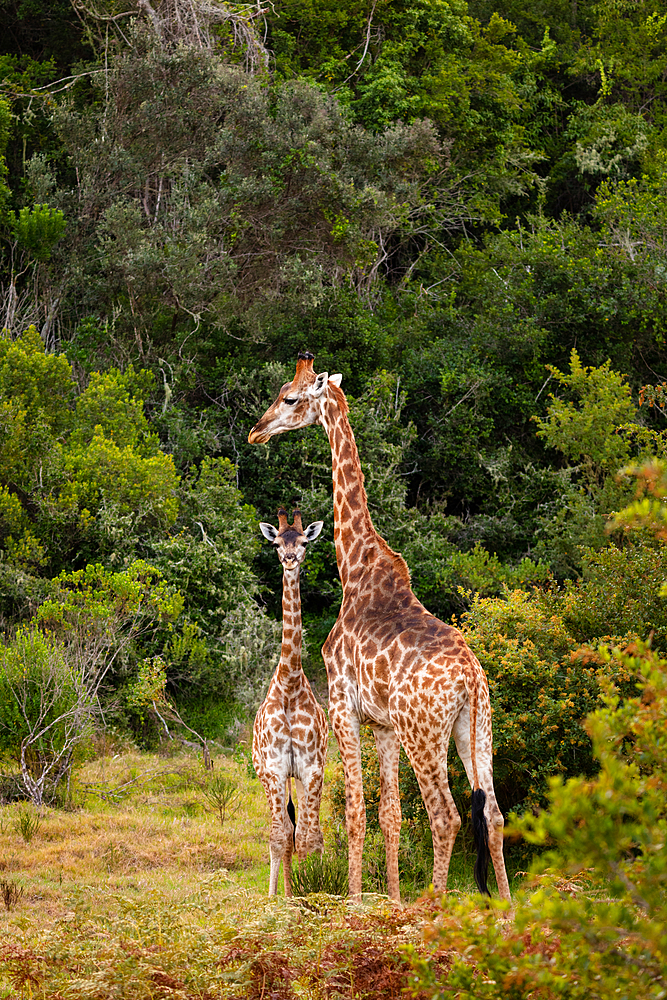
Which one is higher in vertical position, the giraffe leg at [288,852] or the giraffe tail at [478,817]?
the giraffe tail at [478,817]

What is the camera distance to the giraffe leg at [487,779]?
5898 mm

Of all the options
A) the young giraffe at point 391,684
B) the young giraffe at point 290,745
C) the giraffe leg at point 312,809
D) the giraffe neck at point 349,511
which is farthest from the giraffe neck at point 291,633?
the giraffe leg at point 312,809

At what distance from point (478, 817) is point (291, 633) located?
1691 mm

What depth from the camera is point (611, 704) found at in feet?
9.13

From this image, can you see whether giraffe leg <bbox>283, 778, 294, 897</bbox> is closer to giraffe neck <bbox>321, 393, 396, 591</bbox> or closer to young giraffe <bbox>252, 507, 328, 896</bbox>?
young giraffe <bbox>252, 507, 328, 896</bbox>

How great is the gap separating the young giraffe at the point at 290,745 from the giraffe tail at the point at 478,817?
108 cm

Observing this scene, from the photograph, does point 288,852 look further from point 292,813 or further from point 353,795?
point 353,795

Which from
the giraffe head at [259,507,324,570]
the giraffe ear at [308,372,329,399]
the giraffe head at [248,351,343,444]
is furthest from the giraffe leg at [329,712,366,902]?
the giraffe ear at [308,372,329,399]

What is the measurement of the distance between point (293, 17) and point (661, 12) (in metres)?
8.12

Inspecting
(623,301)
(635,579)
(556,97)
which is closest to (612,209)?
(623,301)

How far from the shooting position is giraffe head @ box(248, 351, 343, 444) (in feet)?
24.0

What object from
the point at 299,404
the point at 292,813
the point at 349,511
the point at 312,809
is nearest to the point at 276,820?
the point at 312,809

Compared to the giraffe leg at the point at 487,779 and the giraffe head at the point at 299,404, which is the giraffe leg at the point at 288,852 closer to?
the giraffe leg at the point at 487,779

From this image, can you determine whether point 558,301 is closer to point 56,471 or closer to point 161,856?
point 56,471
